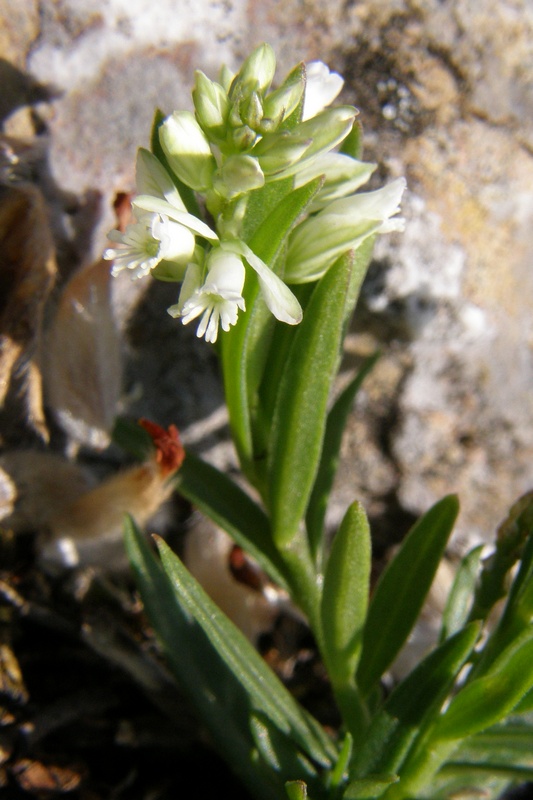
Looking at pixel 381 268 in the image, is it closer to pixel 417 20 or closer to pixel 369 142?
pixel 369 142

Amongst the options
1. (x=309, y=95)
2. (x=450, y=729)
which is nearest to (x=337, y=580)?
(x=450, y=729)

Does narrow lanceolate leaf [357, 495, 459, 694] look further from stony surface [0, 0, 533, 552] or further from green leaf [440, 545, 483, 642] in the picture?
stony surface [0, 0, 533, 552]

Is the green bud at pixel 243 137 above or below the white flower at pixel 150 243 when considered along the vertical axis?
above

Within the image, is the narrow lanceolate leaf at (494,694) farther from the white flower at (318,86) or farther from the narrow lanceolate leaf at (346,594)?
the white flower at (318,86)

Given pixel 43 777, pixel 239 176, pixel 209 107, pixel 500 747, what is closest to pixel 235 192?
pixel 239 176

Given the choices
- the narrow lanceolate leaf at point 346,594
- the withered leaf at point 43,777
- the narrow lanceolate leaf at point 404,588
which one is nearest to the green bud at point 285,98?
the narrow lanceolate leaf at point 346,594

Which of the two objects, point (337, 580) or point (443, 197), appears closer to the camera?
point (337, 580)
